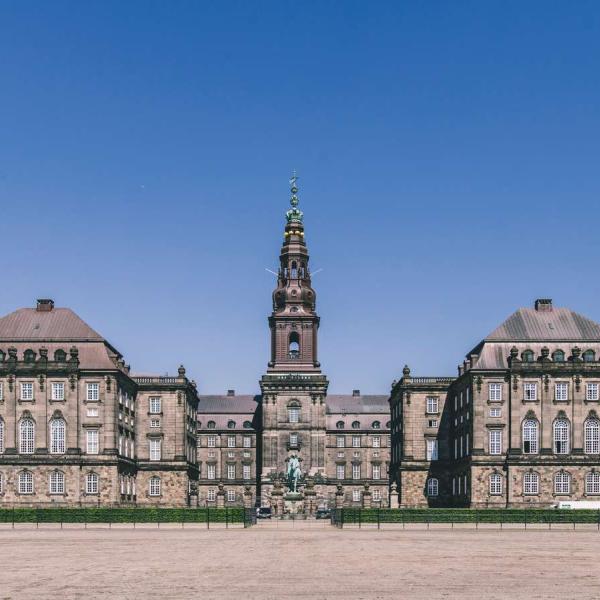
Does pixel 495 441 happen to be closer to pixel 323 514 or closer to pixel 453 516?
pixel 323 514

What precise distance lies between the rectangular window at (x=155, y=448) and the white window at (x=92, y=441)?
15855mm

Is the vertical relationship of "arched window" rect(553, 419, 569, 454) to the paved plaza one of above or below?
above

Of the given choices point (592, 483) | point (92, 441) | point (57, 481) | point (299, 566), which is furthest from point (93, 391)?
point (299, 566)

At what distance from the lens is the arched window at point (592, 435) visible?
11400cm

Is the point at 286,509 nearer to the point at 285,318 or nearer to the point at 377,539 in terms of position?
the point at 285,318

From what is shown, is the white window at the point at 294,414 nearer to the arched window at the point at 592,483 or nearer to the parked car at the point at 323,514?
the parked car at the point at 323,514

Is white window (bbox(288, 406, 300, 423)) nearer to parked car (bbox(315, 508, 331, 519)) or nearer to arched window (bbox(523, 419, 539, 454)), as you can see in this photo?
parked car (bbox(315, 508, 331, 519))

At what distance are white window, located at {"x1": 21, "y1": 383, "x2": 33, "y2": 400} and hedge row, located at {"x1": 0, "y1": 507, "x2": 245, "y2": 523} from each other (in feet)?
95.3

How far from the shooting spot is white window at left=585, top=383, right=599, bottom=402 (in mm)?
114444

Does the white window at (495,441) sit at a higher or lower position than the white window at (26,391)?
lower

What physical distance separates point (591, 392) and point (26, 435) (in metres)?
55.7

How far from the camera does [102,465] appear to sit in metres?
117

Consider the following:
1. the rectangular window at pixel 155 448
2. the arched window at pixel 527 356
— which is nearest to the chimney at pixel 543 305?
the arched window at pixel 527 356

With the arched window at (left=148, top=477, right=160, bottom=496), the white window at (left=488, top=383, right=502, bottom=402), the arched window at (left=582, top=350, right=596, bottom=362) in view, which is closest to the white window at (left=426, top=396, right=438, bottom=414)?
the white window at (left=488, top=383, right=502, bottom=402)
